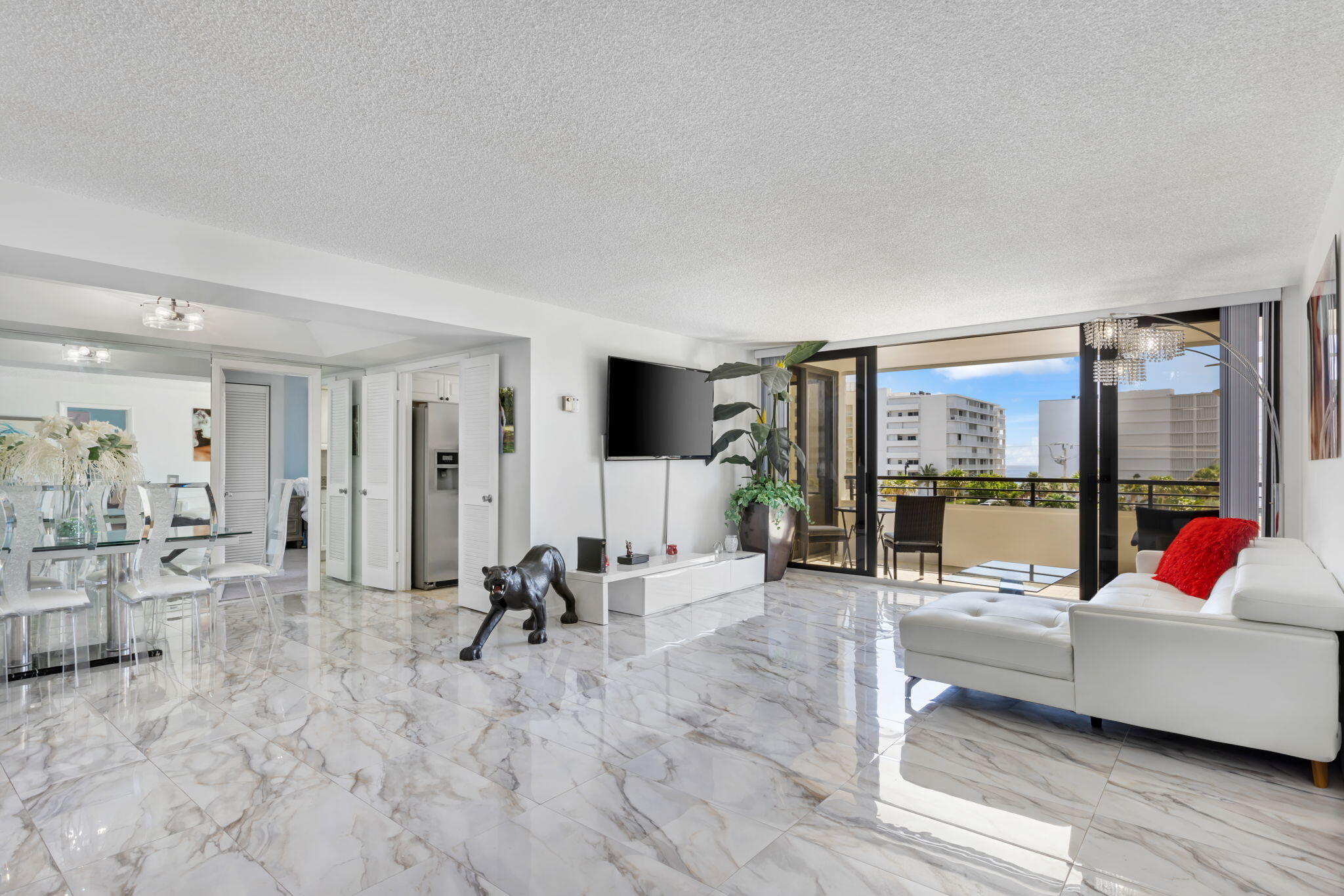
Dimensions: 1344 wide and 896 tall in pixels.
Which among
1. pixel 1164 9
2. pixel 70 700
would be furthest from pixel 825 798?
pixel 70 700

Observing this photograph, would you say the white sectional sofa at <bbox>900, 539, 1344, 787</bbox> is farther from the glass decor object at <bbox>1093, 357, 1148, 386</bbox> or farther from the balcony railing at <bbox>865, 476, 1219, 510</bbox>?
the balcony railing at <bbox>865, 476, 1219, 510</bbox>

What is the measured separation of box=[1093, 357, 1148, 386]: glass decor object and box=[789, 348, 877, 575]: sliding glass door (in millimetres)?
2109

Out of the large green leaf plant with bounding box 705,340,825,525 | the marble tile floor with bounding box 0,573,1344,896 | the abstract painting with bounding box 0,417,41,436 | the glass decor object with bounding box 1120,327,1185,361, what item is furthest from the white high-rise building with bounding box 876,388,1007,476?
the abstract painting with bounding box 0,417,41,436

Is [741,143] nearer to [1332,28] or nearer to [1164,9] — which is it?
[1164,9]

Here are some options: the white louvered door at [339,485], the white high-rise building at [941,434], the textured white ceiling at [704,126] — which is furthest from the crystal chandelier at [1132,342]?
the white louvered door at [339,485]

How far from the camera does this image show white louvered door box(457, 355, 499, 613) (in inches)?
203

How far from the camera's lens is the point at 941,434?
315 inches

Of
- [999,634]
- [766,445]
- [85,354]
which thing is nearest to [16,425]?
[85,354]

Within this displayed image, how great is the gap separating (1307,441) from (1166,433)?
1.05 metres

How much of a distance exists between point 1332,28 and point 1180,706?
2.21m

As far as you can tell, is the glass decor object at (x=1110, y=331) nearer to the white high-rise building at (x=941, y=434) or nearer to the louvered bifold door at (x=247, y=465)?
the white high-rise building at (x=941, y=434)

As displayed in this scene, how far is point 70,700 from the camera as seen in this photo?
10.7 ft

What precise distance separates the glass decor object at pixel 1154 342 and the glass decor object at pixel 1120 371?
180mm

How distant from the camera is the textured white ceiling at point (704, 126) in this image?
1.83 metres
